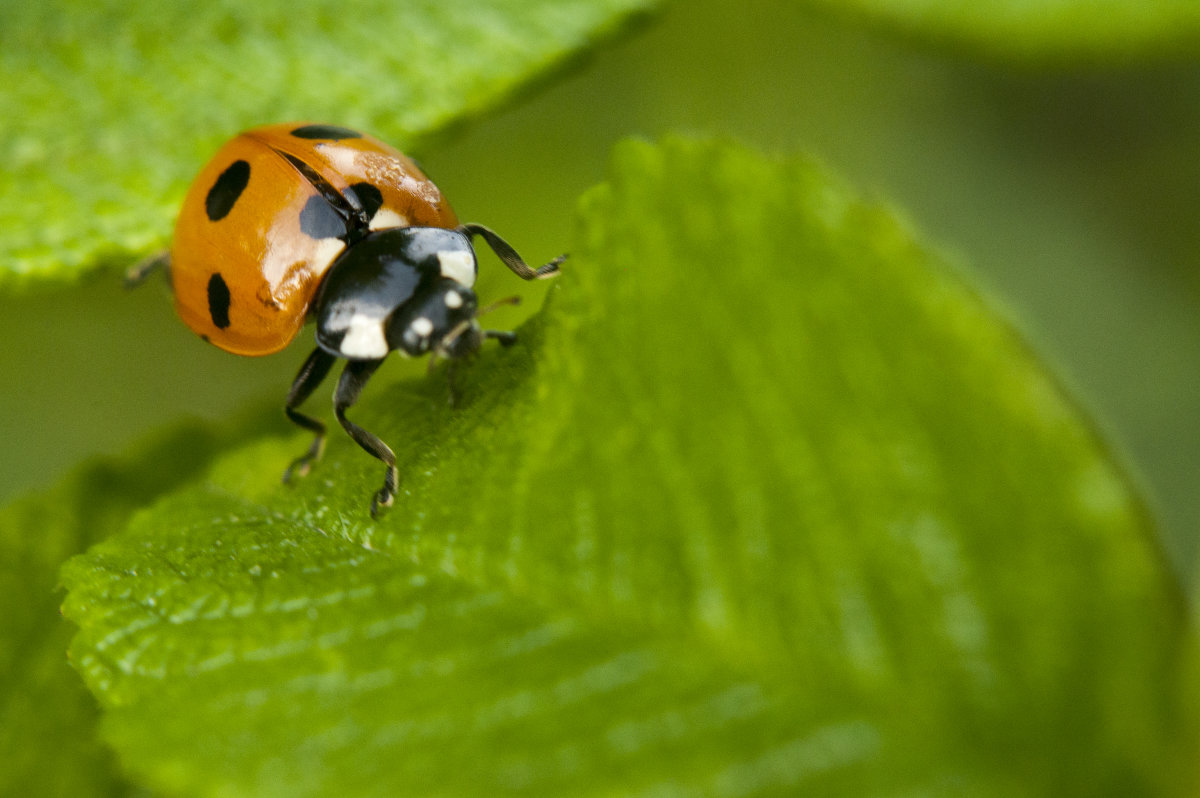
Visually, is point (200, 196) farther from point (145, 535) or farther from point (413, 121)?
point (145, 535)

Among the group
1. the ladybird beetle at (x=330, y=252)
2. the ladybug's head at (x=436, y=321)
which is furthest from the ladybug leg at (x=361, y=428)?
the ladybug's head at (x=436, y=321)

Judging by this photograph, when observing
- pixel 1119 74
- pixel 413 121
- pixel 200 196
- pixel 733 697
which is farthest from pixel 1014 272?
pixel 733 697

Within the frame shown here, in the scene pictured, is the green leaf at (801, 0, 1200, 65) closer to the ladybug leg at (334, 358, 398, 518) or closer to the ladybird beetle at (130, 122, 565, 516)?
the ladybird beetle at (130, 122, 565, 516)

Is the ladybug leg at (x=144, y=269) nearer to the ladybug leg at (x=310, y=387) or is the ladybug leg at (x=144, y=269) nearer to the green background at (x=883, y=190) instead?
the green background at (x=883, y=190)

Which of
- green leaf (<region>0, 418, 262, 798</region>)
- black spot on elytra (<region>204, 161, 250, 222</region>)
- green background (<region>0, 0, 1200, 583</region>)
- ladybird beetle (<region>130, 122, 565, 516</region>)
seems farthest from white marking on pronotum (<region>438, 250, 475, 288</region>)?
green background (<region>0, 0, 1200, 583</region>)

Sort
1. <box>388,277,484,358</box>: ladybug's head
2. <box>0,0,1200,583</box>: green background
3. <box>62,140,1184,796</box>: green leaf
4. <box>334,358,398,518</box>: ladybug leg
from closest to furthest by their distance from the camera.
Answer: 1. <box>62,140,1184,796</box>: green leaf
2. <box>334,358,398,518</box>: ladybug leg
3. <box>388,277,484,358</box>: ladybug's head
4. <box>0,0,1200,583</box>: green background
